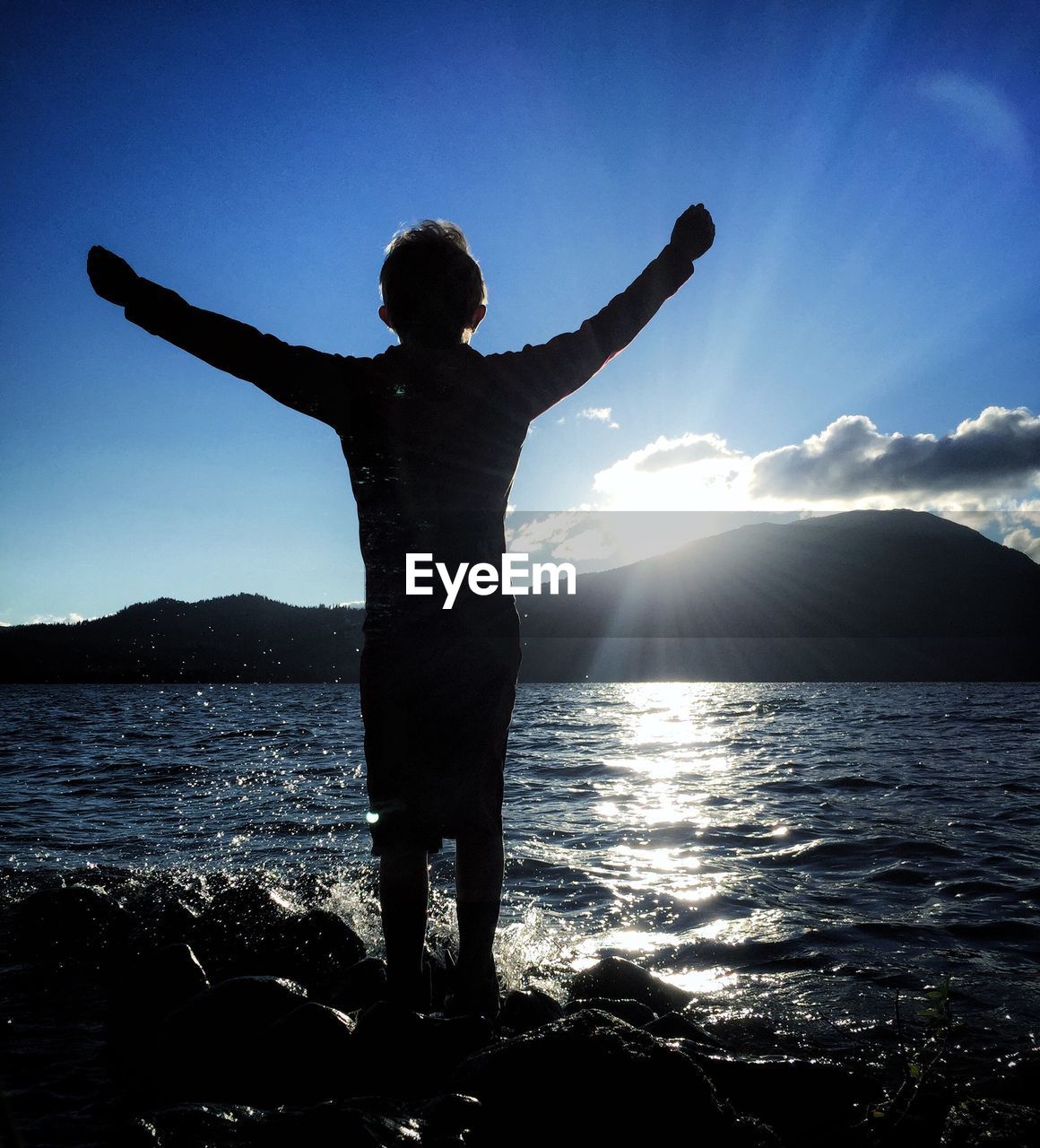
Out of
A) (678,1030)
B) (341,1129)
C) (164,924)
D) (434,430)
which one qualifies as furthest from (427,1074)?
(164,924)

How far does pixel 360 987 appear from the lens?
3.28 meters

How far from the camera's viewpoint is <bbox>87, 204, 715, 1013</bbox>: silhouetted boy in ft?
7.91

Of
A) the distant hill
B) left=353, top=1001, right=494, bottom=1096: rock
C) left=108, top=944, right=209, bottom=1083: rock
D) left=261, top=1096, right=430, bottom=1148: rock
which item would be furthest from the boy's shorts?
the distant hill

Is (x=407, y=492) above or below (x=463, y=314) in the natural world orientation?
below

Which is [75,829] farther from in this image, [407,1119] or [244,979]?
[407,1119]

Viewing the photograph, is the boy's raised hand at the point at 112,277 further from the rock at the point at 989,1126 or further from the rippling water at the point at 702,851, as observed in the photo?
the rippling water at the point at 702,851

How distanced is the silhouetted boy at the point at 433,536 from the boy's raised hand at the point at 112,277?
0.50 meters

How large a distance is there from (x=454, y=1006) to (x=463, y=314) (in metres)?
2.59

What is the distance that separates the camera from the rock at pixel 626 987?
336cm

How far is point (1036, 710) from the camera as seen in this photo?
31.3m

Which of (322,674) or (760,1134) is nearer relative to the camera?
(760,1134)

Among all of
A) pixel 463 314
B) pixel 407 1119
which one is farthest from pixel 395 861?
pixel 463 314

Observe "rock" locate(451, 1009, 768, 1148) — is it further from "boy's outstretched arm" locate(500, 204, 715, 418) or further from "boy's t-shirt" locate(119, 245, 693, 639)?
"boy's outstretched arm" locate(500, 204, 715, 418)

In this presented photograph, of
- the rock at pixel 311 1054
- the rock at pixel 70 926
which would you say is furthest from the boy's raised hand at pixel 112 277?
the rock at pixel 70 926
